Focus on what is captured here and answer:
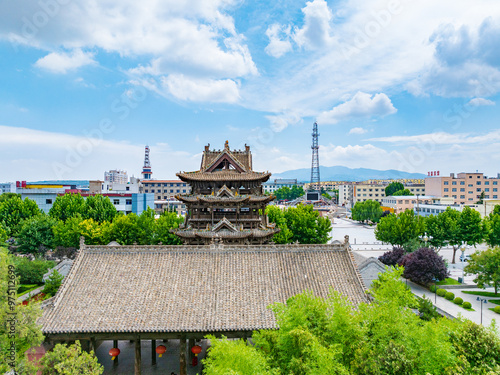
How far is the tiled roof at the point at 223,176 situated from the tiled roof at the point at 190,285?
1100 centimetres

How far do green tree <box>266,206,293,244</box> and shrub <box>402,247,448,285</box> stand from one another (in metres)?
14.3

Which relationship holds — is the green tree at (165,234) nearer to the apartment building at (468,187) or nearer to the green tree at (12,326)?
the green tree at (12,326)

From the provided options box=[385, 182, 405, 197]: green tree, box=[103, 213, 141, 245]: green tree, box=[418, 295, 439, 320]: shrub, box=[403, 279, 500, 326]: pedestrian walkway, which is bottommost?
box=[403, 279, 500, 326]: pedestrian walkway

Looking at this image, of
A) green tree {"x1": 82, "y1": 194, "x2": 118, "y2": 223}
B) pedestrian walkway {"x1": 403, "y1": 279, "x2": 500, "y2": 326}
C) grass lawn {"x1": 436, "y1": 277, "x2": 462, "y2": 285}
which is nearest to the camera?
pedestrian walkway {"x1": 403, "y1": 279, "x2": 500, "y2": 326}

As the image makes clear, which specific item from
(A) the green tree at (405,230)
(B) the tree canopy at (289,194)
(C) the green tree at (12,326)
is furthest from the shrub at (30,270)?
(B) the tree canopy at (289,194)

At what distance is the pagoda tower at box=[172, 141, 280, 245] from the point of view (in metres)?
28.4

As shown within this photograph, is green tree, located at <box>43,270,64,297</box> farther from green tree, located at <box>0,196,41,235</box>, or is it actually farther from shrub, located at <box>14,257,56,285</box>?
green tree, located at <box>0,196,41,235</box>

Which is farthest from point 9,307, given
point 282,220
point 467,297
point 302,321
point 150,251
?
point 467,297

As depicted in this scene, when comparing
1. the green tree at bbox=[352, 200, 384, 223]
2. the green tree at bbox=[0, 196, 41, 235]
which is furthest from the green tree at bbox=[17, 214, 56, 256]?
the green tree at bbox=[352, 200, 384, 223]

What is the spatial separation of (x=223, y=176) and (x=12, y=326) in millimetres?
20503

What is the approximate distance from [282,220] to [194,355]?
27215 millimetres

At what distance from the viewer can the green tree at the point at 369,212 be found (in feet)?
292

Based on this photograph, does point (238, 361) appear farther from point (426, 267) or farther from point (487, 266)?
point (487, 266)

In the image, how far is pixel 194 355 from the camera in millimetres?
19031
